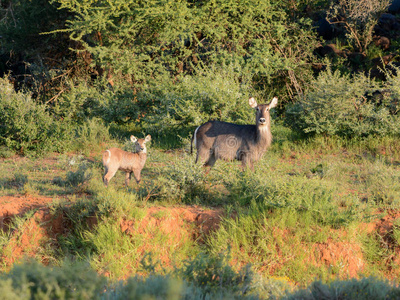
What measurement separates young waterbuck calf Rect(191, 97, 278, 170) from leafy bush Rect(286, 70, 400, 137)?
2474 millimetres

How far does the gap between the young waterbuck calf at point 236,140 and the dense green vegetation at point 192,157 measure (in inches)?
16.4

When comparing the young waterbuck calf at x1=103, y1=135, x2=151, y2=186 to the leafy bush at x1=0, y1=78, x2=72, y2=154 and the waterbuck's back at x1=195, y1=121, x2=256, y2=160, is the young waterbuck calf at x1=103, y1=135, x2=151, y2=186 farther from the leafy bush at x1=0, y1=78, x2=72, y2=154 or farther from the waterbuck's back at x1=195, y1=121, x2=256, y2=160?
the leafy bush at x1=0, y1=78, x2=72, y2=154

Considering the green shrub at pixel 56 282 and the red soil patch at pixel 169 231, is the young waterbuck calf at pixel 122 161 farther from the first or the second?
the green shrub at pixel 56 282

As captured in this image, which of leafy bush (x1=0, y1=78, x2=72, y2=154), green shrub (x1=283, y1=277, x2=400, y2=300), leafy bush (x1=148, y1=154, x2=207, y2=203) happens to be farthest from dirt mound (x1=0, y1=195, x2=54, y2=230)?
green shrub (x1=283, y1=277, x2=400, y2=300)

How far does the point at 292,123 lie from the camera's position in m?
11.5

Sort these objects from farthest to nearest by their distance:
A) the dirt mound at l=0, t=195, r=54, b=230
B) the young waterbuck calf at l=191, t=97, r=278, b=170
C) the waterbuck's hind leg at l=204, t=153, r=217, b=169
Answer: the waterbuck's hind leg at l=204, t=153, r=217, b=169, the young waterbuck calf at l=191, t=97, r=278, b=170, the dirt mound at l=0, t=195, r=54, b=230

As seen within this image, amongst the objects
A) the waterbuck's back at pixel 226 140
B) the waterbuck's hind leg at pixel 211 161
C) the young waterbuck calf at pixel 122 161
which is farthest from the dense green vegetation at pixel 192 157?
the waterbuck's hind leg at pixel 211 161

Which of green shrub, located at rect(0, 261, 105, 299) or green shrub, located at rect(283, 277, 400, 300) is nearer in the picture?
green shrub, located at rect(0, 261, 105, 299)

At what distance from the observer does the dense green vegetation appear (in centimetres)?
533

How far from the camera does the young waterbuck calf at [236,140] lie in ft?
27.7

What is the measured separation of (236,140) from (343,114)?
3.47m

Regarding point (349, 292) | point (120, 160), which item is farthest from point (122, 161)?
point (349, 292)

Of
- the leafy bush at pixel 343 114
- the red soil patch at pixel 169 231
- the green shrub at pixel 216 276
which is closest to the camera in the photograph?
the green shrub at pixel 216 276

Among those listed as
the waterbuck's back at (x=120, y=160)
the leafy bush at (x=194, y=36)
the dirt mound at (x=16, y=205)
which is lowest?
the dirt mound at (x=16, y=205)
